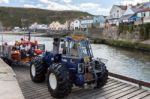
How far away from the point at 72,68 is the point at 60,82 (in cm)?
80

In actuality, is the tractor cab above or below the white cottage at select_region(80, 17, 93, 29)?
below

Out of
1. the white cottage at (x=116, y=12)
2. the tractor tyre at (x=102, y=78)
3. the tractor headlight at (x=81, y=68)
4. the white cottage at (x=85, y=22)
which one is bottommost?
the tractor tyre at (x=102, y=78)

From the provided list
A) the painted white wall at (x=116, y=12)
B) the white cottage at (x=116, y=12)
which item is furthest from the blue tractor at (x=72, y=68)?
the painted white wall at (x=116, y=12)

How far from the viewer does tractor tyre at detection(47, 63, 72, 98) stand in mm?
10500

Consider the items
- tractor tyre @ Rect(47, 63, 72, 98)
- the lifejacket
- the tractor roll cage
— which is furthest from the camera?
the lifejacket

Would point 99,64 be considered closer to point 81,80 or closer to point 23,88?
point 81,80

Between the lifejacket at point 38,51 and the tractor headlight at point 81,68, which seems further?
the lifejacket at point 38,51

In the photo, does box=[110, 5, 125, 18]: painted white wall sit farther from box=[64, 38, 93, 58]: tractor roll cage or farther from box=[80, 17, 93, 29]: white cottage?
box=[64, 38, 93, 58]: tractor roll cage

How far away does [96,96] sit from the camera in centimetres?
1120

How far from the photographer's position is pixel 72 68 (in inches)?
434

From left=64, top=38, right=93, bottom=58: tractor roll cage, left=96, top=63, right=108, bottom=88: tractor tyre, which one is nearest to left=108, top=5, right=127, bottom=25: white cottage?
left=96, top=63, right=108, bottom=88: tractor tyre

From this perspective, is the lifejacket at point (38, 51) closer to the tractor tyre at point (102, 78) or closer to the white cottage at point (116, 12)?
the tractor tyre at point (102, 78)

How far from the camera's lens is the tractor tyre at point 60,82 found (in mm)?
10500

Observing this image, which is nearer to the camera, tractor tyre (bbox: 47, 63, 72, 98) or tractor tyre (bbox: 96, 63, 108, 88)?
tractor tyre (bbox: 47, 63, 72, 98)
